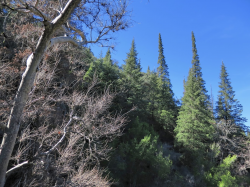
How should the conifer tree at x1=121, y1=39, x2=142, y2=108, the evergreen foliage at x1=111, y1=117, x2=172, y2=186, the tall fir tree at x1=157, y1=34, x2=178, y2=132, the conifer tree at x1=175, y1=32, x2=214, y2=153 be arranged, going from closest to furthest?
the evergreen foliage at x1=111, y1=117, x2=172, y2=186, the conifer tree at x1=121, y1=39, x2=142, y2=108, the conifer tree at x1=175, y1=32, x2=214, y2=153, the tall fir tree at x1=157, y1=34, x2=178, y2=132

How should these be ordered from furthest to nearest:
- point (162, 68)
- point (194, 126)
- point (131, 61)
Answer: point (162, 68), point (131, 61), point (194, 126)

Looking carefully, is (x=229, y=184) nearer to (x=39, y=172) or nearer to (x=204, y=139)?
(x=204, y=139)

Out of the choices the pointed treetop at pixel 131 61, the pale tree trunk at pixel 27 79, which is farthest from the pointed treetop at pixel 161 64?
the pale tree trunk at pixel 27 79

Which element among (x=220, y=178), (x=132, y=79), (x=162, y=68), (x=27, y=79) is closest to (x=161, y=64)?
(x=162, y=68)

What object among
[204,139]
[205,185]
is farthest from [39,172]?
[204,139]

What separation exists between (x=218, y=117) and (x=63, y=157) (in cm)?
3108

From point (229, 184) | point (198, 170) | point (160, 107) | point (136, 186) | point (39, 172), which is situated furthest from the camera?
point (160, 107)

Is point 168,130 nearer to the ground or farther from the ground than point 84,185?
farther from the ground

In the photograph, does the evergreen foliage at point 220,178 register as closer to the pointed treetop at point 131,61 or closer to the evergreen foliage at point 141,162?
the evergreen foliage at point 141,162

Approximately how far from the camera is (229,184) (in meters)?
16.9

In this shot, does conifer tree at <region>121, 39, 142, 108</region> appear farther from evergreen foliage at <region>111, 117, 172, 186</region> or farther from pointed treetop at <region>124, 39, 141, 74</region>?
evergreen foliage at <region>111, 117, 172, 186</region>

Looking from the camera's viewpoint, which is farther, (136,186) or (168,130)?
(168,130)

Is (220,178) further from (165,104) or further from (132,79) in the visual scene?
(132,79)

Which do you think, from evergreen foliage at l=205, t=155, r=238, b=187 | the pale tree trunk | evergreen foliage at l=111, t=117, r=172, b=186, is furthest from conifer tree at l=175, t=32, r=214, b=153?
the pale tree trunk
